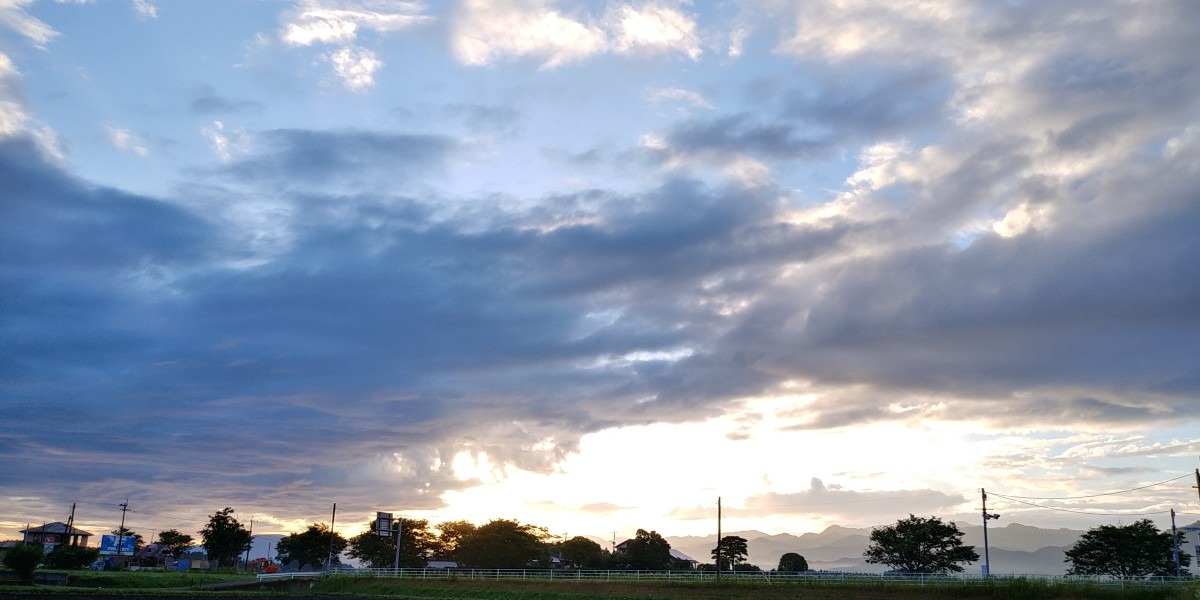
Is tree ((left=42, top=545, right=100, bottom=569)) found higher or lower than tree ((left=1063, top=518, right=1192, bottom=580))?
lower

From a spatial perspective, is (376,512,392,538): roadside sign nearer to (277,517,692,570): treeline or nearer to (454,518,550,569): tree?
(277,517,692,570): treeline

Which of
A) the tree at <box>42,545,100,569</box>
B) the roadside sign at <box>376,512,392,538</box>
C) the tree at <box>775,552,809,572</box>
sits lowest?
the tree at <box>42,545,100,569</box>

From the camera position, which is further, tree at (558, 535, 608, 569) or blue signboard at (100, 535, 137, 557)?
blue signboard at (100, 535, 137, 557)

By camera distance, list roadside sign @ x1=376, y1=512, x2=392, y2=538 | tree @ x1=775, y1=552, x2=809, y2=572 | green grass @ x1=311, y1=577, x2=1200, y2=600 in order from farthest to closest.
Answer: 1. tree @ x1=775, y1=552, x2=809, y2=572
2. roadside sign @ x1=376, y1=512, x2=392, y2=538
3. green grass @ x1=311, y1=577, x2=1200, y2=600

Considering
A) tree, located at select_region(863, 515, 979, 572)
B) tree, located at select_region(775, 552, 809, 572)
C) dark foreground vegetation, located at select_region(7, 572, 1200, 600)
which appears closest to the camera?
dark foreground vegetation, located at select_region(7, 572, 1200, 600)

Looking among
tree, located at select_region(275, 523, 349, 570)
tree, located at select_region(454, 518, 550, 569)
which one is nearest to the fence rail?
tree, located at select_region(454, 518, 550, 569)

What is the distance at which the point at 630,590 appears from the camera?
76625mm

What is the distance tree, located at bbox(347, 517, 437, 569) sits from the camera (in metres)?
157

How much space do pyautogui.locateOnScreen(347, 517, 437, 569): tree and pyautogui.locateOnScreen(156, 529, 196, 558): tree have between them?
46.5 m

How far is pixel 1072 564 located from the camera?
356ft

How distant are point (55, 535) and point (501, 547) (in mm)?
98051

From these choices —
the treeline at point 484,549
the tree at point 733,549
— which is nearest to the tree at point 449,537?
the treeline at point 484,549

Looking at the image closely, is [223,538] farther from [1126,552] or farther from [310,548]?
[1126,552]

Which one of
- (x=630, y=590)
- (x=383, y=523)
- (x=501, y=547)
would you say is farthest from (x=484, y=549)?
(x=630, y=590)
